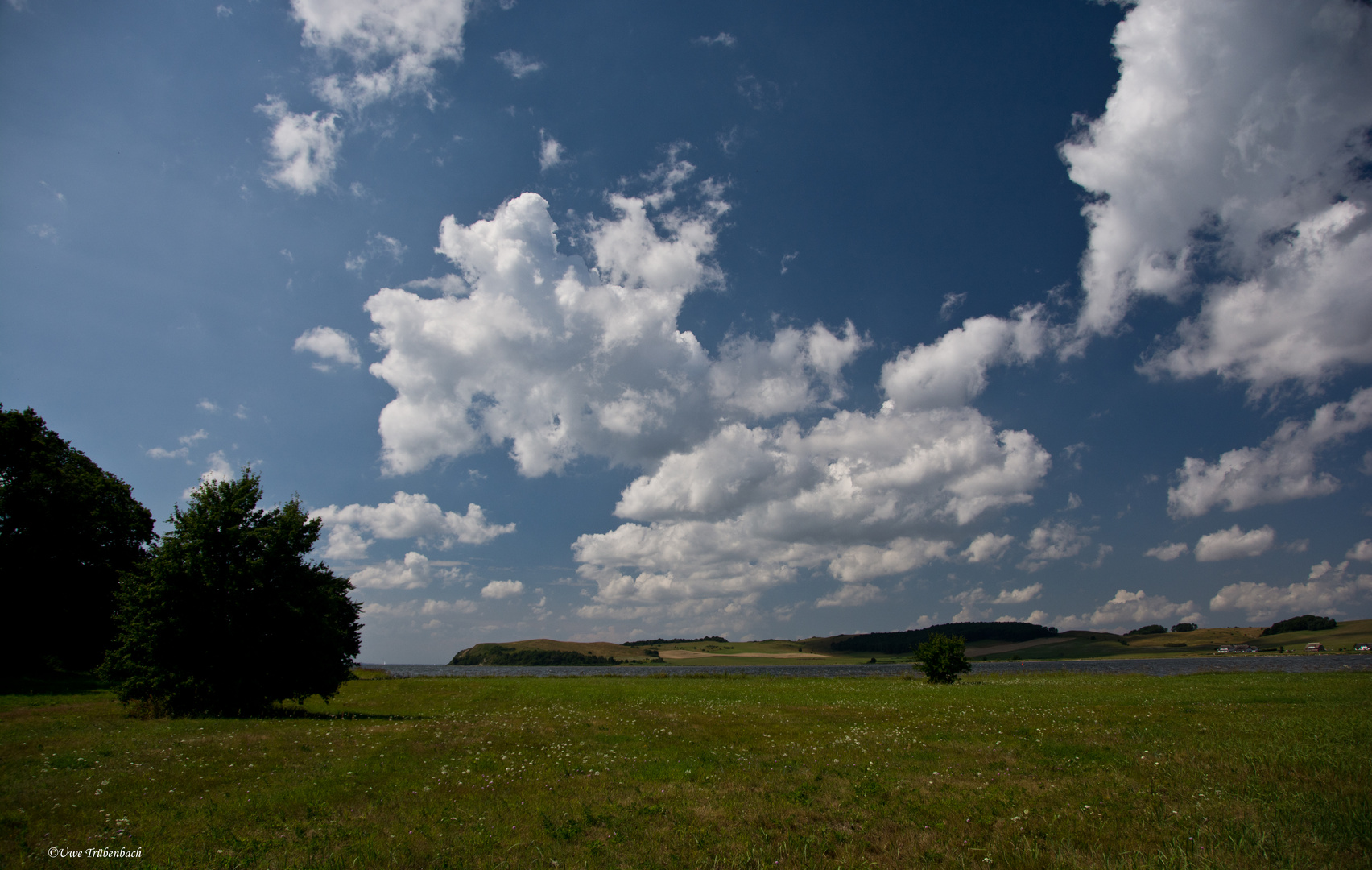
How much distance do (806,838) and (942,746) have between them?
9.97 metres

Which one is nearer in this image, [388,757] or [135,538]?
[388,757]

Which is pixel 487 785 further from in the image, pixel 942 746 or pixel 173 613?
pixel 173 613

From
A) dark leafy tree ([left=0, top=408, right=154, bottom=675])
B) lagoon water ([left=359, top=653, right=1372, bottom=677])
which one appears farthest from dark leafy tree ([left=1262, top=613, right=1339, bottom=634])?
dark leafy tree ([left=0, top=408, right=154, bottom=675])

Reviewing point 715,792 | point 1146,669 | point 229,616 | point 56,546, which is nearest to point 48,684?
point 56,546

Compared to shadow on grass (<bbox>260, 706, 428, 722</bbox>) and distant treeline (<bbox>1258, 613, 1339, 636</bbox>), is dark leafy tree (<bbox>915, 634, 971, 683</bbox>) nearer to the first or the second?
shadow on grass (<bbox>260, 706, 428, 722</bbox>)

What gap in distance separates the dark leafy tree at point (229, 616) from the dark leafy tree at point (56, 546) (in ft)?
86.2

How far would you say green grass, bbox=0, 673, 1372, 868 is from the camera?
8680mm

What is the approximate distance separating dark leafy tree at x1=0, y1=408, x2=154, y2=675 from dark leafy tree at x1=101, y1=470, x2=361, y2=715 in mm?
26279

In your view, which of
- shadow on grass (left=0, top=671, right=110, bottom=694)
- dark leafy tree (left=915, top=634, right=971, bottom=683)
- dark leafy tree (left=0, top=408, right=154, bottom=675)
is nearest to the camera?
shadow on grass (left=0, top=671, right=110, bottom=694)

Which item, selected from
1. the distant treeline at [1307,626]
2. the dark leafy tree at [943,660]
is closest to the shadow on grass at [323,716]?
the dark leafy tree at [943,660]

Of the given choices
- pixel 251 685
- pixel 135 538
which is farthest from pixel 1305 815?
pixel 135 538

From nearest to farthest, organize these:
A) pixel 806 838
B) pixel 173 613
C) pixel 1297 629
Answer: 1. pixel 806 838
2. pixel 173 613
3. pixel 1297 629

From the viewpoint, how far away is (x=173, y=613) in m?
27.0

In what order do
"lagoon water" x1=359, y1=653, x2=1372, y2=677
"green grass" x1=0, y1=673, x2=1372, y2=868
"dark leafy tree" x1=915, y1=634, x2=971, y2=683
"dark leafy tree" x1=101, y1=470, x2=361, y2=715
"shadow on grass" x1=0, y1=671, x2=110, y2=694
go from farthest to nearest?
"lagoon water" x1=359, y1=653, x2=1372, y2=677 → "dark leafy tree" x1=915, y1=634, x2=971, y2=683 → "shadow on grass" x1=0, y1=671, x2=110, y2=694 → "dark leafy tree" x1=101, y1=470, x2=361, y2=715 → "green grass" x1=0, y1=673, x2=1372, y2=868
